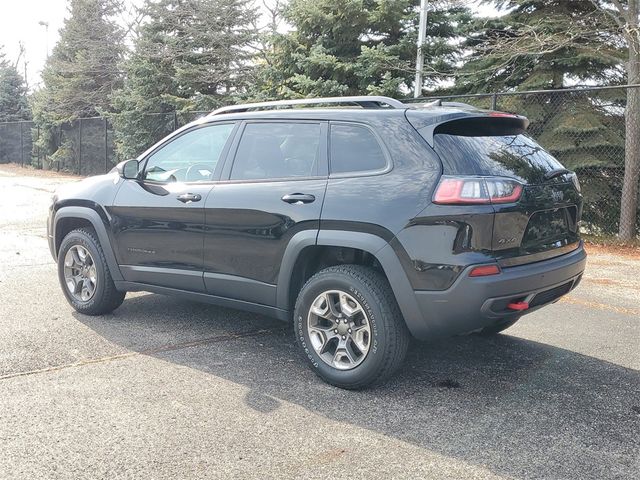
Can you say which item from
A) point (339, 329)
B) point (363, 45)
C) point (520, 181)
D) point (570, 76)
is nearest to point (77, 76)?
point (363, 45)

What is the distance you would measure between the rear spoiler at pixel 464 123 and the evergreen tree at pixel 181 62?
18185mm

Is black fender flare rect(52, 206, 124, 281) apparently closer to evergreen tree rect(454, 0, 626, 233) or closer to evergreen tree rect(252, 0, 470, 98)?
evergreen tree rect(454, 0, 626, 233)

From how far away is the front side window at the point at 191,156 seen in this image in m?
4.66

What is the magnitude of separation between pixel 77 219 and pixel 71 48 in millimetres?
32378

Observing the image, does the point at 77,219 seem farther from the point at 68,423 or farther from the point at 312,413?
the point at 312,413

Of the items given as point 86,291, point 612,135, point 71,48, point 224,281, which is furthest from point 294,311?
point 71,48

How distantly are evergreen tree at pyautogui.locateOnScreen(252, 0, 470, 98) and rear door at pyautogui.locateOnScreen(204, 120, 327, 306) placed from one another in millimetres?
9729

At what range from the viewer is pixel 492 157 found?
3.64m

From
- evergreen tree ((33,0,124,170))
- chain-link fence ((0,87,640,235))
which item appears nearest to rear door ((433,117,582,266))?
chain-link fence ((0,87,640,235))

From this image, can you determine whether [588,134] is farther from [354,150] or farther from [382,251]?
[382,251]

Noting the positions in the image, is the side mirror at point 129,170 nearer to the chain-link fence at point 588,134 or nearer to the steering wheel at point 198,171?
the steering wheel at point 198,171

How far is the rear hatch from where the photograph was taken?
3465 millimetres

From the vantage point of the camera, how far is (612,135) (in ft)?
36.4

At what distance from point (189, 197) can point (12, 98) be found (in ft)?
142
